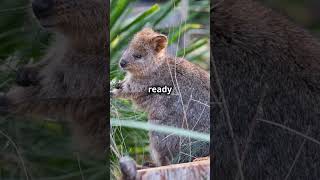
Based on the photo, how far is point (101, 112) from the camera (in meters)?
2.22

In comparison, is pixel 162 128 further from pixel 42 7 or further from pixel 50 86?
pixel 42 7

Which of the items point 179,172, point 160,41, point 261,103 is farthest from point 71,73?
point 261,103

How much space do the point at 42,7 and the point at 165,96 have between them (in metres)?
0.61

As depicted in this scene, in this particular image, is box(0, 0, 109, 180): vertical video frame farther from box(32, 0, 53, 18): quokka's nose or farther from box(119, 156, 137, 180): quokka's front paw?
box(119, 156, 137, 180): quokka's front paw

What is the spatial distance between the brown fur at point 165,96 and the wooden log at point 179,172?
0.11 ft

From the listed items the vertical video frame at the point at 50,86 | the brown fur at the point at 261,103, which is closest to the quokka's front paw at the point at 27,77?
the vertical video frame at the point at 50,86

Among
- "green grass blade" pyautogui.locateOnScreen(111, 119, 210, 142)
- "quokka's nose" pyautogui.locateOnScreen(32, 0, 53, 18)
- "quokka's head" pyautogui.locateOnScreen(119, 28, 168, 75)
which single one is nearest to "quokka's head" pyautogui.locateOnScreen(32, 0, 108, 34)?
"quokka's nose" pyautogui.locateOnScreen(32, 0, 53, 18)

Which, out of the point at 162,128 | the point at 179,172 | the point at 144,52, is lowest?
the point at 179,172

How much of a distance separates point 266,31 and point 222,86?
0.31m

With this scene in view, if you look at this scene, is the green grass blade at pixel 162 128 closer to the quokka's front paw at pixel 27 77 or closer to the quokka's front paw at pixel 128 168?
the quokka's front paw at pixel 128 168

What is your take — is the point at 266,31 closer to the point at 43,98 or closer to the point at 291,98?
the point at 291,98

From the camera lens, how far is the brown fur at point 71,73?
2.21 m

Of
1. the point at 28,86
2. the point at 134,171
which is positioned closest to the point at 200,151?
the point at 134,171

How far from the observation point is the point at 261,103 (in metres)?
2.28
